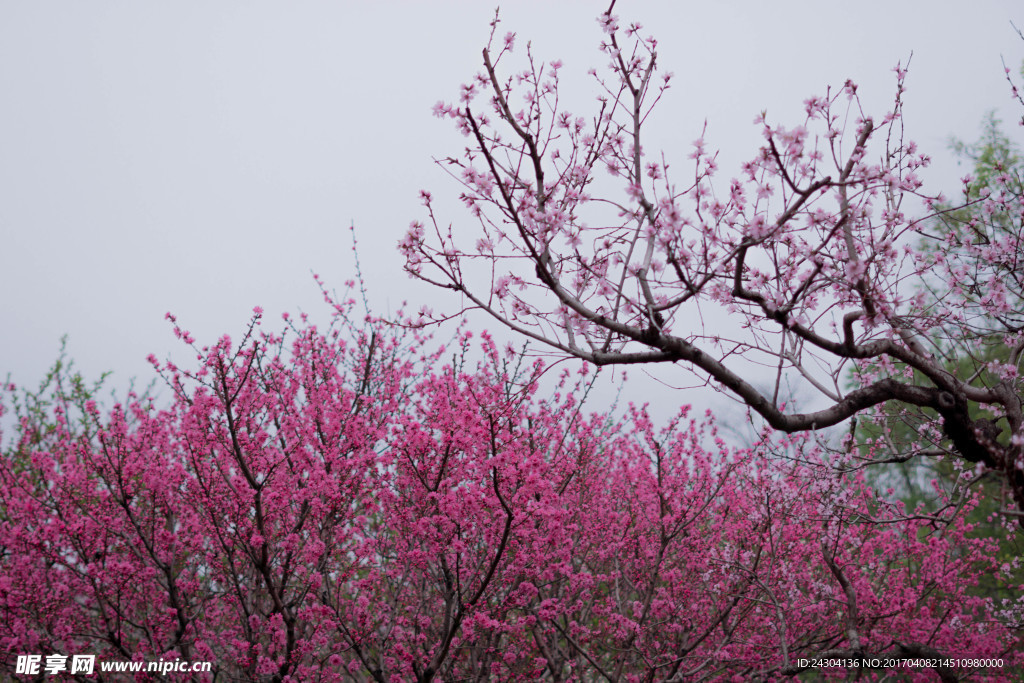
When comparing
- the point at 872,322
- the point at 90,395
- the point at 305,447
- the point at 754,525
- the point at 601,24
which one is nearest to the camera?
the point at 872,322

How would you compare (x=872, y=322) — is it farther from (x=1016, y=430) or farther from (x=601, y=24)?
(x=601, y=24)

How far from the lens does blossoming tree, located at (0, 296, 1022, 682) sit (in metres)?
5.39

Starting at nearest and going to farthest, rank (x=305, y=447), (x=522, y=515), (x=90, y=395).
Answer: (x=522, y=515) < (x=305, y=447) < (x=90, y=395)

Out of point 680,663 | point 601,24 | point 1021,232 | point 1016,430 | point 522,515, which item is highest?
point 601,24

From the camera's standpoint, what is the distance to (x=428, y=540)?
5422 millimetres

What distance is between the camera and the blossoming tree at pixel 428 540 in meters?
5.39

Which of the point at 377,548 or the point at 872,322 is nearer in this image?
the point at 872,322

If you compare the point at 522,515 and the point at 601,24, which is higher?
the point at 601,24

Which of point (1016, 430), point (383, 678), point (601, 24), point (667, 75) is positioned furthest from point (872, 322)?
point (383, 678)

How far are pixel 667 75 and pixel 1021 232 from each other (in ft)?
12.6

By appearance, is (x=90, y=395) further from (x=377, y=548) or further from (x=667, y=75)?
(x=667, y=75)

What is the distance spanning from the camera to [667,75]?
4641 mm

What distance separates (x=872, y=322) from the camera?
164 inches

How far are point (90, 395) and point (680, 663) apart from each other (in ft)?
35.0
